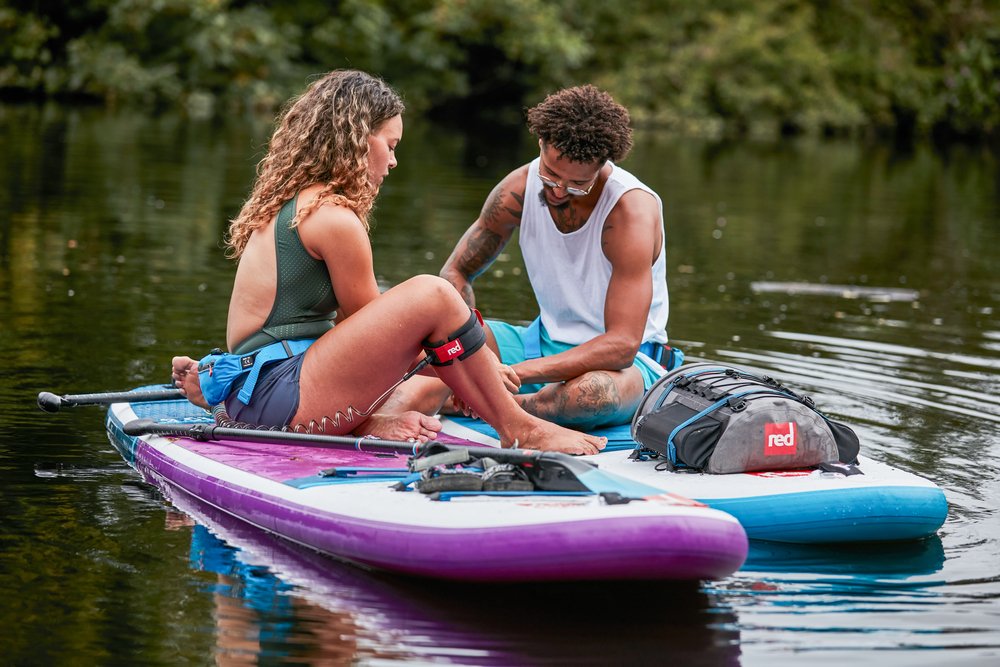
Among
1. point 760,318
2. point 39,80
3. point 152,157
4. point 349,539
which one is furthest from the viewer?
point 39,80

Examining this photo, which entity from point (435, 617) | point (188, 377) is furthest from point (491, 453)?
point (188, 377)

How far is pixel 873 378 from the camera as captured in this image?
7.51 metres

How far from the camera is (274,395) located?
5.00 m

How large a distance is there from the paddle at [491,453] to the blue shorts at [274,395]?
0.29 feet

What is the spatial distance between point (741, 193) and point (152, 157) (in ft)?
26.1

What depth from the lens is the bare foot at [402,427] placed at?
16.9 feet

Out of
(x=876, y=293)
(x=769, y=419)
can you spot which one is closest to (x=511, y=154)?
(x=876, y=293)

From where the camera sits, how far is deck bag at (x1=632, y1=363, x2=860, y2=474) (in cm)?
474

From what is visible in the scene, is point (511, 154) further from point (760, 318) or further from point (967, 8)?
point (967, 8)

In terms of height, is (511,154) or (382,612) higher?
(511,154)

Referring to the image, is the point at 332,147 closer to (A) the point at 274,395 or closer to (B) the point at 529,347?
(A) the point at 274,395

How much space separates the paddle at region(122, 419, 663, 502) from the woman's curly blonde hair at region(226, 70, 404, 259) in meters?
0.75

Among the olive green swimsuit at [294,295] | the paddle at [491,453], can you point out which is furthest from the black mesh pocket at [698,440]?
the olive green swimsuit at [294,295]

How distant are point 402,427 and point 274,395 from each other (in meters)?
0.49
